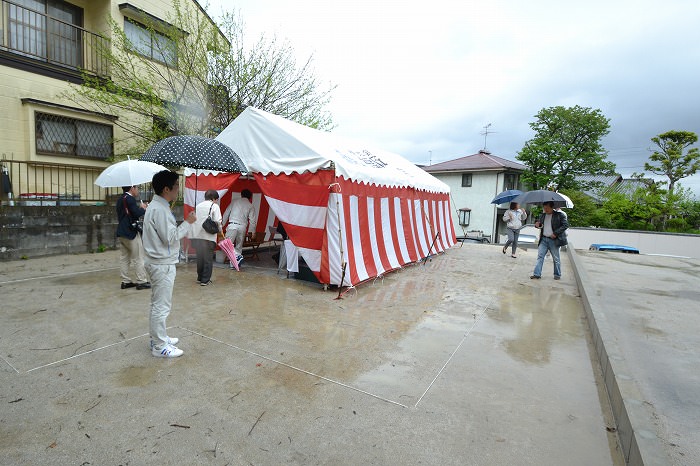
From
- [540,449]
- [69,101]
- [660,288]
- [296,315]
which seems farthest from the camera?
[69,101]

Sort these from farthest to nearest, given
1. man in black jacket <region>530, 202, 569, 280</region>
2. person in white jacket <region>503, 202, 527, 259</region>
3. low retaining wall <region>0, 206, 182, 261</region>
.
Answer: person in white jacket <region>503, 202, 527, 259</region> < man in black jacket <region>530, 202, 569, 280</region> < low retaining wall <region>0, 206, 182, 261</region>

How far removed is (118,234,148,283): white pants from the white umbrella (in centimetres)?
95

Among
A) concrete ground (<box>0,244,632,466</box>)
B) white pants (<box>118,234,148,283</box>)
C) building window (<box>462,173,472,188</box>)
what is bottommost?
concrete ground (<box>0,244,632,466</box>)

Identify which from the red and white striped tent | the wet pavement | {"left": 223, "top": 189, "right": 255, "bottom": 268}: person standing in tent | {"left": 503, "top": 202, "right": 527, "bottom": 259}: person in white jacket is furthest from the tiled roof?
{"left": 223, "top": 189, "right": 255, "bottom": 268}: person standing in tent

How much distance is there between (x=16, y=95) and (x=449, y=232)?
1274cm

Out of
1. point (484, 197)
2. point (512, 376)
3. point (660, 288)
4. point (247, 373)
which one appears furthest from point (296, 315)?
point (484, 197)

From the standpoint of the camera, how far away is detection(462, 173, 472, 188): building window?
28.9 m

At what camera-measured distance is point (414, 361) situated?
12.0ft

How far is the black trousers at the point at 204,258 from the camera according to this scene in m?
6.03

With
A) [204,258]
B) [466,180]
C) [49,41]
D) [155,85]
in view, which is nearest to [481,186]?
[466,180]

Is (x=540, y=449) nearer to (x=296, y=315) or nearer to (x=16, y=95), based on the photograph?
(x=296, y=315)

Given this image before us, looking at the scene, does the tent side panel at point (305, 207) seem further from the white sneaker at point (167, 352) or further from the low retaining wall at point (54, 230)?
the low retaining wall at point (54, 230)

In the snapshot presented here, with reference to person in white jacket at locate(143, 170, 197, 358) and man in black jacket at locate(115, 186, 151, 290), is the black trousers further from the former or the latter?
person in white jacket at locate(143, 170, 197, 358)

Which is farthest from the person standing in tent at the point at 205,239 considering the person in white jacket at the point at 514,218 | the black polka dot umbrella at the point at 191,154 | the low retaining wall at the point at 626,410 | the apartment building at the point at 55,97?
the person in white jacket at the point at 514,218
